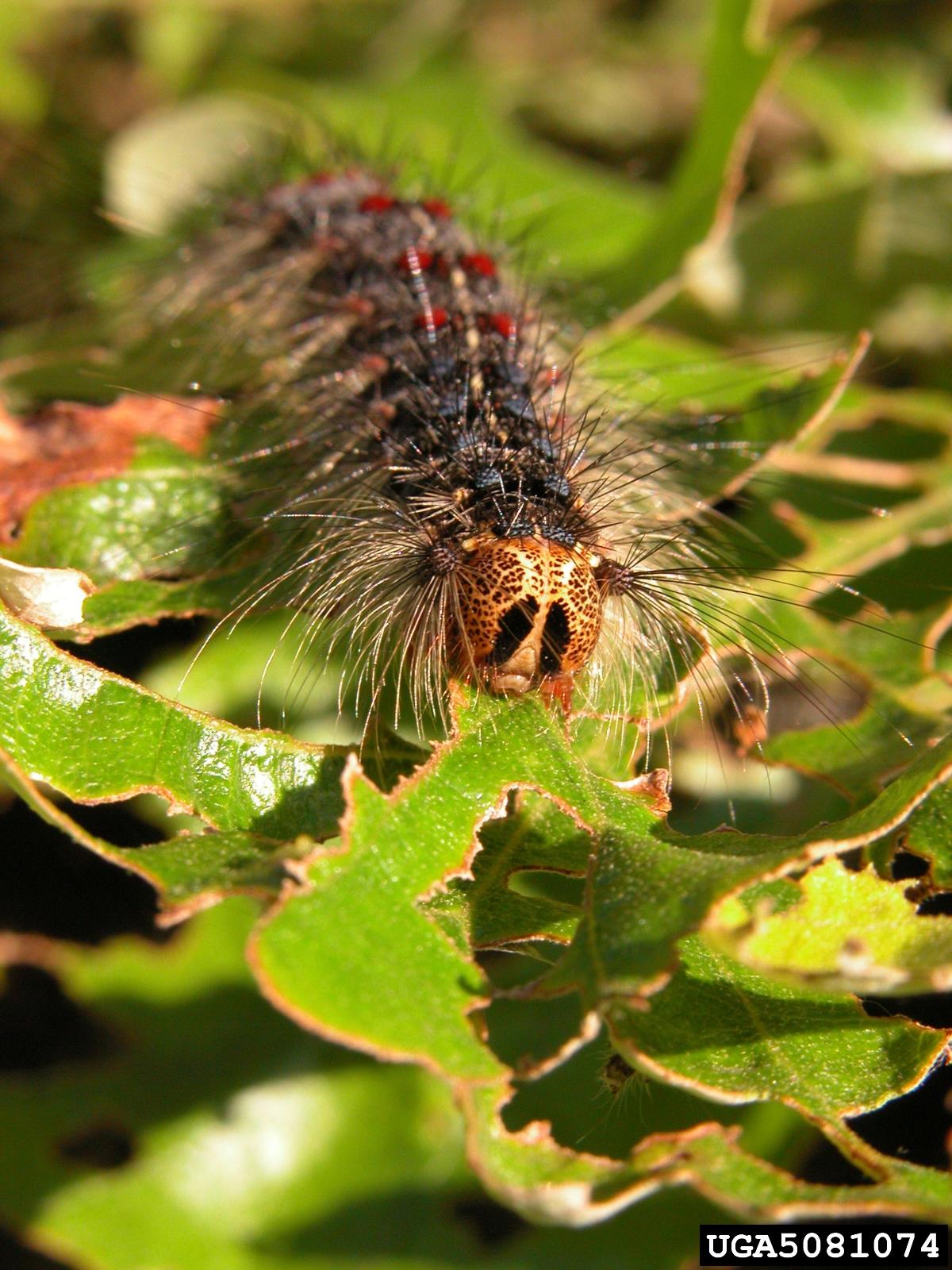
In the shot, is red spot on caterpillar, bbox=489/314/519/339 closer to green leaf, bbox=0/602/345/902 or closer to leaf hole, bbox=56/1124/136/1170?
green leaf, bbox=0/602/345/902

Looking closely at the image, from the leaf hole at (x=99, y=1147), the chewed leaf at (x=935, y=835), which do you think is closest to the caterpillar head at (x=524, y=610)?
the chewed leaf at (x=935, y=835)

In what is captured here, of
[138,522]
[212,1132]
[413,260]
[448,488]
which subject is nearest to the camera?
[448,488]

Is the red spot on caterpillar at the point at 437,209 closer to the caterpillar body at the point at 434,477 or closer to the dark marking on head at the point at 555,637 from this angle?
the caterpillar body at the point at 434,477

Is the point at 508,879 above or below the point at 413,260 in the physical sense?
below

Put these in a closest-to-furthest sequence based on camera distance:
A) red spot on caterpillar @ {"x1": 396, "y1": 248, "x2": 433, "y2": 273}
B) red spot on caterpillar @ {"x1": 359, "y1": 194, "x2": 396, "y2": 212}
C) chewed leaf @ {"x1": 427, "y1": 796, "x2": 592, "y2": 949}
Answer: chewed leaf @ {"x1": 427, "y1": 796, "x2": 592, "y2": 949} < red spot on caterpillar @ {"x1": 396, "y1": 248, "x2": 433, "y2": 273} < red spot on caterpillar @ {"x1": 359, "y1": 194, "x2": 396, "y2": 212}

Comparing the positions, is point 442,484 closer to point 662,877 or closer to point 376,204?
point 662,877

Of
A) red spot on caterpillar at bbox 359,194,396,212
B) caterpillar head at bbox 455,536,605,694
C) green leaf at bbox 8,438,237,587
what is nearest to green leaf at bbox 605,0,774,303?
red spot on caterpillar at bbox 359,194,396,212

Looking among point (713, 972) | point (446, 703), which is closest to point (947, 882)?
point (713, 972)

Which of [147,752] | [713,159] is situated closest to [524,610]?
[147,752]
